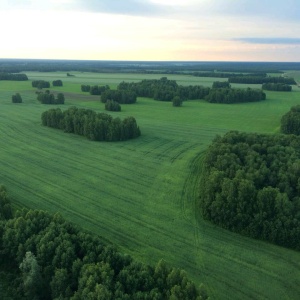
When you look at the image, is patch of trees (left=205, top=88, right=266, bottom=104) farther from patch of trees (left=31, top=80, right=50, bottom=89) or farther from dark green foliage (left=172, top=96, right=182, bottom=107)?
patch of trees (left=31, top=80, right=50, bottom=89)

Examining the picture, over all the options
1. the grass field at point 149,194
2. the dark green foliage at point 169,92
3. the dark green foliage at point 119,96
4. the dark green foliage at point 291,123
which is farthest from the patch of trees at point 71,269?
the dark green foliage at point 169,92

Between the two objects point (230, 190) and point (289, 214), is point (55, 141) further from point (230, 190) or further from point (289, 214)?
point (289, 214)

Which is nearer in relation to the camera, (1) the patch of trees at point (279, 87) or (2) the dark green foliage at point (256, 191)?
(2) the dark green foliage at point (256, 191)

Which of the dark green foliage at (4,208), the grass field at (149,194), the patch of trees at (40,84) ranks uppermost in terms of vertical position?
the dark green foliage at (4,208)

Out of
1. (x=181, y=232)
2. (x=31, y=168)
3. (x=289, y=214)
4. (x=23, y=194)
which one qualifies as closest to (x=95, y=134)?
(x=31, y=168)

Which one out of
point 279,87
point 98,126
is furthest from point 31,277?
point 279,87

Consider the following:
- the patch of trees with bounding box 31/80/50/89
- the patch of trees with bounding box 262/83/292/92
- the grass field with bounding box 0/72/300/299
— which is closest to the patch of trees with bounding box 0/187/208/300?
the grass field with bounding box 0/72/300/299

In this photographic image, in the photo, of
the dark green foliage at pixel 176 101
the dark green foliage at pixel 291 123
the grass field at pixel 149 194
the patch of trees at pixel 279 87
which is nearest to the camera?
the grass field at pixel 149 194

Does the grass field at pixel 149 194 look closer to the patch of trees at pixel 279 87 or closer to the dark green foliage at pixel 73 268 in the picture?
the dark green foliage at pixel 73 268
